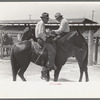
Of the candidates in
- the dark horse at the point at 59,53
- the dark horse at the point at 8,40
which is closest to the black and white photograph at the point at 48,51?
the dark horse at the point at 59,53

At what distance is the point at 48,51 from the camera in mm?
9180

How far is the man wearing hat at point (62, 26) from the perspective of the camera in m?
9.14

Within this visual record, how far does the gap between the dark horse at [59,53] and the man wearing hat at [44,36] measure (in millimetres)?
118

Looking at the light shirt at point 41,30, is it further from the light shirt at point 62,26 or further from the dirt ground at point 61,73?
the dirt ground at point 61,73

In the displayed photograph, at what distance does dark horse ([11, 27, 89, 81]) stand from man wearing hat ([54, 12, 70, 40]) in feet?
0.38

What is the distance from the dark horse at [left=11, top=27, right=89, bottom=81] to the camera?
9250 millimetres

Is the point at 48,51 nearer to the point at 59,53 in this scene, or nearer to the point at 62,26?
the point at 59,53

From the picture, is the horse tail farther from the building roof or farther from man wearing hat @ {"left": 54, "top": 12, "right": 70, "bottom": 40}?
man wearing hat @ {"left": 54, "top": 12, "right": 70, "bottom": 40}

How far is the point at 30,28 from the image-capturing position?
30.5 ft

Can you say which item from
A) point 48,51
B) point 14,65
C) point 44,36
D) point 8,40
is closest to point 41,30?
point 44,36

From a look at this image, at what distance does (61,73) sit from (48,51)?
553 millimetres

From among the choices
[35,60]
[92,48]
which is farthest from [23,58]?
[92,48]

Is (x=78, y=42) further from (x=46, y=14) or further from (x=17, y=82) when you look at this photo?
(x=17, y=82)

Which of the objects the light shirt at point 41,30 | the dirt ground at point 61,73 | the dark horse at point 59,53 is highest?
the light shirt at point 41,30
